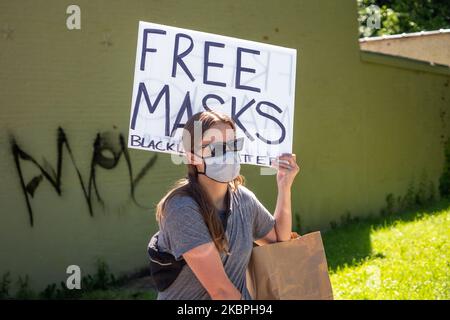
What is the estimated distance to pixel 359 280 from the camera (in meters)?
6.05

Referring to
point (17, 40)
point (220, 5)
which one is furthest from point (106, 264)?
point (220, 5)

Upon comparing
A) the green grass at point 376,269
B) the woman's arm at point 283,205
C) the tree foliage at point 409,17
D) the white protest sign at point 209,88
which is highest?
the tree foliage at point 409,17

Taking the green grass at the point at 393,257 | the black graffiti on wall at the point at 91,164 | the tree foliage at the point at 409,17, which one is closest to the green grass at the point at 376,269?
the green grass at the point at 393,257

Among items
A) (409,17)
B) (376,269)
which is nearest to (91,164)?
(376,269)

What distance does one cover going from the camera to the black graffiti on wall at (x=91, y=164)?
574cm

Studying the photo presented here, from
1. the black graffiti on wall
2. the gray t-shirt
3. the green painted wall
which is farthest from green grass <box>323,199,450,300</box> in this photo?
the gray t-shirt

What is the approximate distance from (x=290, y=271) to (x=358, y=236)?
540 centimetres

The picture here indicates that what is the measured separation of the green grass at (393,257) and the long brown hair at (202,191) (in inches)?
129

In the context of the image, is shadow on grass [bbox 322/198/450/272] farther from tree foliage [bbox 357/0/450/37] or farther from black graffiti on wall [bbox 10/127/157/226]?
tree foliage [bbox 357/0/450/37]

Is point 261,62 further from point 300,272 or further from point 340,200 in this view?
point 340,200

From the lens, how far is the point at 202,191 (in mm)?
2533

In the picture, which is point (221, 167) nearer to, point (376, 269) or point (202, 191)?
point (202, 191)

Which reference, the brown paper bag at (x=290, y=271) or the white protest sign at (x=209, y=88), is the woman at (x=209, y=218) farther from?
the white protest sign at (x=209, y=88)

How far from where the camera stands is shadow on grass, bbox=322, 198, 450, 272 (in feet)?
22.6
